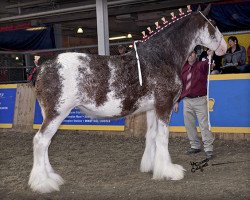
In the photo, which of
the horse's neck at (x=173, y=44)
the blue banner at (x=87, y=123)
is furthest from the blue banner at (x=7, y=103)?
the horse's neck at (x=173, y=44)

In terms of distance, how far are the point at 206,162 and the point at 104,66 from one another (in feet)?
8.14

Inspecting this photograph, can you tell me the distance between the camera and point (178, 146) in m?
8.68

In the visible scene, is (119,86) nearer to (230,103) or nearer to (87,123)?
(230,103)

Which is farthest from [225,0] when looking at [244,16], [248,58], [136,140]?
[136,140]

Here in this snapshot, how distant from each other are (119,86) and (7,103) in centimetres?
Answer: 656

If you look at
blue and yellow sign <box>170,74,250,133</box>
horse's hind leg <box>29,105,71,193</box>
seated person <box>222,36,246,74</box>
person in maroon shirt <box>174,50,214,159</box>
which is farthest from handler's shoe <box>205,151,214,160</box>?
seated person <box>222,36,246,74</box>

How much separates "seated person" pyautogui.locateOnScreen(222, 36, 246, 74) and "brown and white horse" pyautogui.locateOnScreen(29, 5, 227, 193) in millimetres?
3690

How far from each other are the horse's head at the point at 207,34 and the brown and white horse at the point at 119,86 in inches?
0.6

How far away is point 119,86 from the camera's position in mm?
5973

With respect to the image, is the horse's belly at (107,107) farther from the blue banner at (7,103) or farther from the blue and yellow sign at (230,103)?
the blue banner at (7,103)

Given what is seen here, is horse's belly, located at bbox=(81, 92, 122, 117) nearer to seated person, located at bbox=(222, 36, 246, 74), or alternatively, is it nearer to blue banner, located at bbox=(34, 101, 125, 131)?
blue banner, located at bbox=(34, 101, 125, 131)

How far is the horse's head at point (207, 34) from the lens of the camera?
649 centimetres

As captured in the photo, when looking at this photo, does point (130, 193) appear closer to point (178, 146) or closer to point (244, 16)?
point (178, 146)

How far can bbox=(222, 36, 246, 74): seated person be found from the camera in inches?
395
